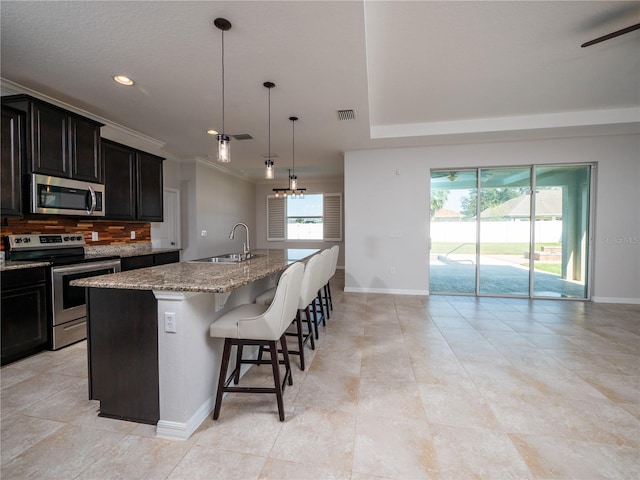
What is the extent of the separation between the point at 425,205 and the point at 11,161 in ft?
17.1

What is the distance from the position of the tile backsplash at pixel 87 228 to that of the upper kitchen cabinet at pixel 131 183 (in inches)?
13.3

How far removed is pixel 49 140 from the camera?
108 inches

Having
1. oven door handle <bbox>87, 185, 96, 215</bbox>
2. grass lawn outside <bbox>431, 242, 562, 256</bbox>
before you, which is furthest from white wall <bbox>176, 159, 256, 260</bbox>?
grass lawn outside <bbox>431, 242, 562, 256</bbox>

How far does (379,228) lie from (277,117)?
258cm

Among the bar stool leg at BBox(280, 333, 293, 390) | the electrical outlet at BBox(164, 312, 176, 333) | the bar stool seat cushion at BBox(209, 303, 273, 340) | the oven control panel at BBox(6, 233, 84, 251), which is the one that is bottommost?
the bar stool leg at BBox(280, 333, 293, 390)

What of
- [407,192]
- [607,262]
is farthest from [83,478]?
[607,262]

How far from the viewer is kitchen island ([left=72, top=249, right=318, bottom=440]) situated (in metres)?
1.58

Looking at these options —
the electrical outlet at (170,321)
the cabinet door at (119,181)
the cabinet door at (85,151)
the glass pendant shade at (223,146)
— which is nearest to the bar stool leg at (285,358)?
the electrical outlet at (170,321)

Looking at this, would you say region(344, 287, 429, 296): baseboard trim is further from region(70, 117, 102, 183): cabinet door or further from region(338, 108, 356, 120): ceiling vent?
region(70, 117, 102, 183): cabinet door

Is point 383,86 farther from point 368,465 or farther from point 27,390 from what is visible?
point 27,390

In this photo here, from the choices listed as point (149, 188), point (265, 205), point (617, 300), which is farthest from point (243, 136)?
point (617, 300)

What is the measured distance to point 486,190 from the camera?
4797 mm

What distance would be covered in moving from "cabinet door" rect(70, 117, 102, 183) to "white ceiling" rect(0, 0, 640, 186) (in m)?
0.34

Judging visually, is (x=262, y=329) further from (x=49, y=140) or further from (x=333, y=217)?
(x=333, y=217)
